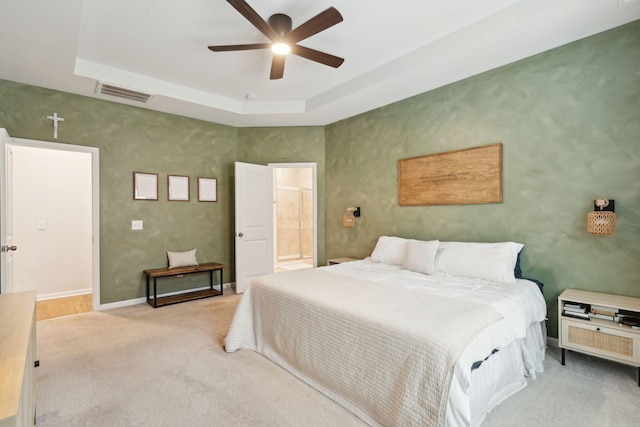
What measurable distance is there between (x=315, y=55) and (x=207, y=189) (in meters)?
2.98

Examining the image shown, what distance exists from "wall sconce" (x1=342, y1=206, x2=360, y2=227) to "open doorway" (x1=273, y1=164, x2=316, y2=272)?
304 centimetres

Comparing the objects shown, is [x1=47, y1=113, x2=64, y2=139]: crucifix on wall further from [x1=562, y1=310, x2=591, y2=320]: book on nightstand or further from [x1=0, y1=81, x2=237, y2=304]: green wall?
[x1=562, y1=310, x2=591, y2=320]: book on nightstand

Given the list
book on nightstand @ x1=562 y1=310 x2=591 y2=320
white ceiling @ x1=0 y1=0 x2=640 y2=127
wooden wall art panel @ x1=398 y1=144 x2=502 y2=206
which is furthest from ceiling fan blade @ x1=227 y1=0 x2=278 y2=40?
book on nightstand @ x1=562 y1=310 x2=591 y2=320

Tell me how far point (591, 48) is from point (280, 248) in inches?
254

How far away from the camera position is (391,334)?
1729mm

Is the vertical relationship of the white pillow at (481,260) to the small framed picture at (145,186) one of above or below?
below

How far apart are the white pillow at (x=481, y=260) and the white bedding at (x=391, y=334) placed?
0.38 feet

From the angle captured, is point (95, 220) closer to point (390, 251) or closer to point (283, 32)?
point (283, 32)

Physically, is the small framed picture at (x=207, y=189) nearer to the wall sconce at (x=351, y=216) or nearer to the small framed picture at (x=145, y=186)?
the small framed picture at (x=145, y=186)

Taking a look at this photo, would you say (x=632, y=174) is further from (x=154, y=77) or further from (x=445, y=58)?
(x=154, y=77)

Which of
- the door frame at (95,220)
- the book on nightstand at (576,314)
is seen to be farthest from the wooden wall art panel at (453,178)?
the door frame at (95,220)

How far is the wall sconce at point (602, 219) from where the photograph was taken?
2.42 meters

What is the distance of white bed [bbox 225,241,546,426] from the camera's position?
1.53 m

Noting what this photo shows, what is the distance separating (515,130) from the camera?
119 inches
